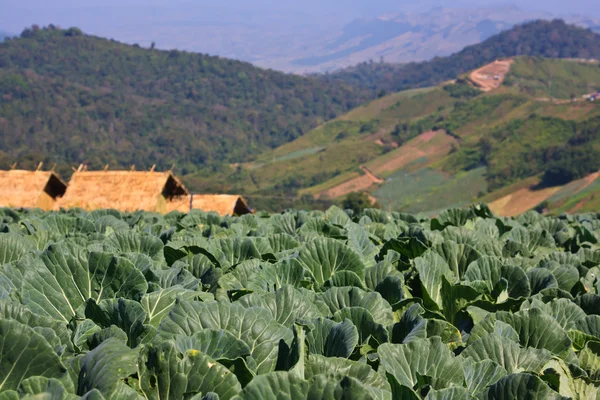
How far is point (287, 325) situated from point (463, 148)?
131078 millimetres

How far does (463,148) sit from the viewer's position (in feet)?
423

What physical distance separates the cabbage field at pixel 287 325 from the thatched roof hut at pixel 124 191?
59.5ft

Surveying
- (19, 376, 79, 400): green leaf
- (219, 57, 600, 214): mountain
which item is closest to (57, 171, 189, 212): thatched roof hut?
(19, 376, 79, 400): green leaf

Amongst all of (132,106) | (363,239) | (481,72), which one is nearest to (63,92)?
(132,106)

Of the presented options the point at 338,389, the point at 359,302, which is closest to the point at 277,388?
the point at 338,389

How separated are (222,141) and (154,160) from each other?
35.2 metres

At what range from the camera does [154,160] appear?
6043 inches

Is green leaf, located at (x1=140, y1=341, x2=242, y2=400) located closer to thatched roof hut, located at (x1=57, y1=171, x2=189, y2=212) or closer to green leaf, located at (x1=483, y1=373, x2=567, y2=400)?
green leaf, located at (x1=483, y1=373, x2=567, y2=400)

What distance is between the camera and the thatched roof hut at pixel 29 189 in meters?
21.8

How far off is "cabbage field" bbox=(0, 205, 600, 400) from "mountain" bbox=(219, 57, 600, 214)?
7459 centimetres

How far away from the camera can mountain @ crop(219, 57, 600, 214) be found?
3813 inches

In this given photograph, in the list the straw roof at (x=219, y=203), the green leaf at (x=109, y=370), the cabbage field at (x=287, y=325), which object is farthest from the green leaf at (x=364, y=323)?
the straw roof at (x=219, y=203)

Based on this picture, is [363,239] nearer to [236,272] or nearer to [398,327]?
[236,272]

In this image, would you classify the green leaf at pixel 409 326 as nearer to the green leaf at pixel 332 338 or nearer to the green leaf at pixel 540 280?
the green leaf at pixel 332 338
